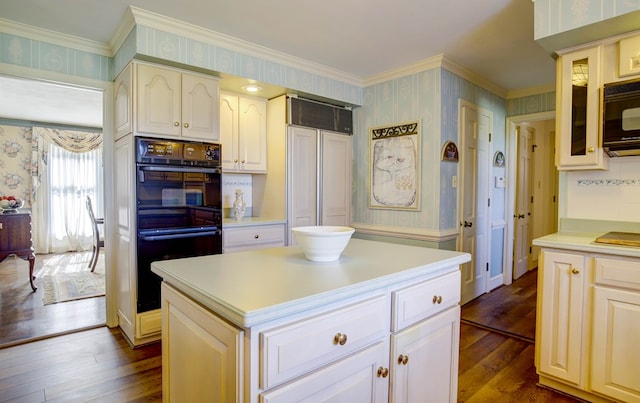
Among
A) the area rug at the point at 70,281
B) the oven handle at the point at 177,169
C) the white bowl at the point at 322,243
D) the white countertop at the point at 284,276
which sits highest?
the oven handle at the point at 177,169

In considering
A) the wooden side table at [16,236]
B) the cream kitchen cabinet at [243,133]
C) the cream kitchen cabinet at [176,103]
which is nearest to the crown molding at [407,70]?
the cream kitchen cabinet at [243,133]

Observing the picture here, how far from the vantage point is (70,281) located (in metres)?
4.41

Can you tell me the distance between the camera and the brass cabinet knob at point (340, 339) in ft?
3.45

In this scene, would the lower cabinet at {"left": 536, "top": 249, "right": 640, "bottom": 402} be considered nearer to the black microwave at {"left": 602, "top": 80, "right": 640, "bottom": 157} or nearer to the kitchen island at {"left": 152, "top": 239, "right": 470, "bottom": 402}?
the black microwave at {"left": 602, "top": 80, "right": 640, "bottom": 157}

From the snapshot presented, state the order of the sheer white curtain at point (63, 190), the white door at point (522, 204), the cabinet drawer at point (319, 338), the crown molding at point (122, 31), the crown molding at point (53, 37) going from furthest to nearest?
the sheer white curtain at point (63, 190)
the white door at point (522, 204)
the crown molding at point (53, 37)
the crown molding at point (122, 31)
the cabinet drawer at point (319, 338)

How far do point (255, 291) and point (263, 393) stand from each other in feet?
0.89

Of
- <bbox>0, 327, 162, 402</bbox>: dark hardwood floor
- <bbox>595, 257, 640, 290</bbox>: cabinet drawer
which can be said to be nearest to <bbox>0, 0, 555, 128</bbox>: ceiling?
<bbox>595, 257, 640, 290</bbox>: cabinet drawer

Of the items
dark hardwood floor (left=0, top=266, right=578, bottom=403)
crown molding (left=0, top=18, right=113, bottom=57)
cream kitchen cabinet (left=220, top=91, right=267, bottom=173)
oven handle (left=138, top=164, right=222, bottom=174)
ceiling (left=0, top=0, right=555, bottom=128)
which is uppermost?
ceiling (left=0, top=0, right=555, bottom=128)

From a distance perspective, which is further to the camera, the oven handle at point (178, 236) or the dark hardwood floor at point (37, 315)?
the dark hardwood floor at point (37, 315)

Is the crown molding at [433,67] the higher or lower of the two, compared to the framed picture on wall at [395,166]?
higher

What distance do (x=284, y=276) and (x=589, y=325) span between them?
1886 mm

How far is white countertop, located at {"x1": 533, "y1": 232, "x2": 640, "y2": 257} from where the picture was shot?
180cm

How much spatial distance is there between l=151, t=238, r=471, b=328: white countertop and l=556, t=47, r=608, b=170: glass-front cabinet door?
50.6 inches

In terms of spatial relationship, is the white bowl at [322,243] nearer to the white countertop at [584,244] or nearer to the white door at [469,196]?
the white countertop at [584,244]
